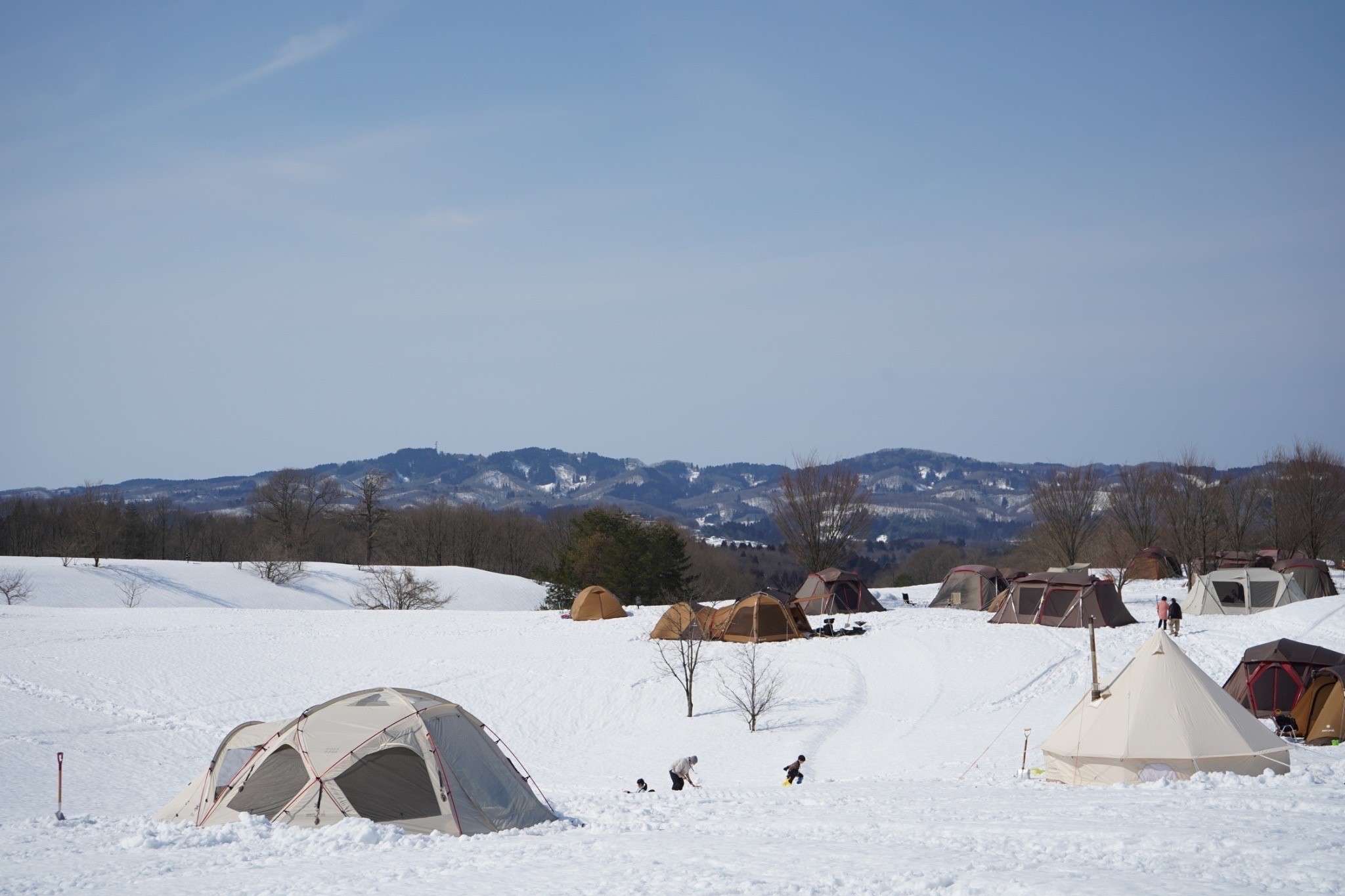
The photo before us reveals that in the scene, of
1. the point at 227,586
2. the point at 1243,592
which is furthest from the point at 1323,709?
the point at 227,586

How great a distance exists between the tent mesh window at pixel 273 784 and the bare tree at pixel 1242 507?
Result: 5159 cm

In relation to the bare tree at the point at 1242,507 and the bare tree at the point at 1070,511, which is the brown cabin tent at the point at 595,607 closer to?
the bare tree at the point at 1070,511

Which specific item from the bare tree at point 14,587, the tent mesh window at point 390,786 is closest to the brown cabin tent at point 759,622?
the tent mesh window at point 390,786

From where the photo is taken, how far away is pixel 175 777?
2056 centimetres

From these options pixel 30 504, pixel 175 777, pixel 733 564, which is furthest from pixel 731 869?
pixel 30 504

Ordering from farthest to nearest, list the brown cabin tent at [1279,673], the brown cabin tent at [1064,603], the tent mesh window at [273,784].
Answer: the brown cabin tent at [1064,603] → the brown cabin tent at [1279,673] → the tent mesh window at [273,784]

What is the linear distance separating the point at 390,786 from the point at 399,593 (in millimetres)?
43491

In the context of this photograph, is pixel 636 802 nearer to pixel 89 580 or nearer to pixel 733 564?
pixel 89 580

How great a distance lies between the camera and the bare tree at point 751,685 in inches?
990

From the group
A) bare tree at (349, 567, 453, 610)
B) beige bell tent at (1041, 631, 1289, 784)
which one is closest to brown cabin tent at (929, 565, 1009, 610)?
beige bell tent at (1041, 631, 1289, 784)

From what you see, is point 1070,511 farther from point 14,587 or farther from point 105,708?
point 14,587

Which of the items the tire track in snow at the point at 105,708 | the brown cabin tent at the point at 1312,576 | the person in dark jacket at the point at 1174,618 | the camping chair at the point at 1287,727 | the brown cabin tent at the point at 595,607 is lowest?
the tire track in snow at the point at 105,708

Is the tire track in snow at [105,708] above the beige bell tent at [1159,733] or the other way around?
the other way around

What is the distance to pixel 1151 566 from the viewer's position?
48531 millimetres
